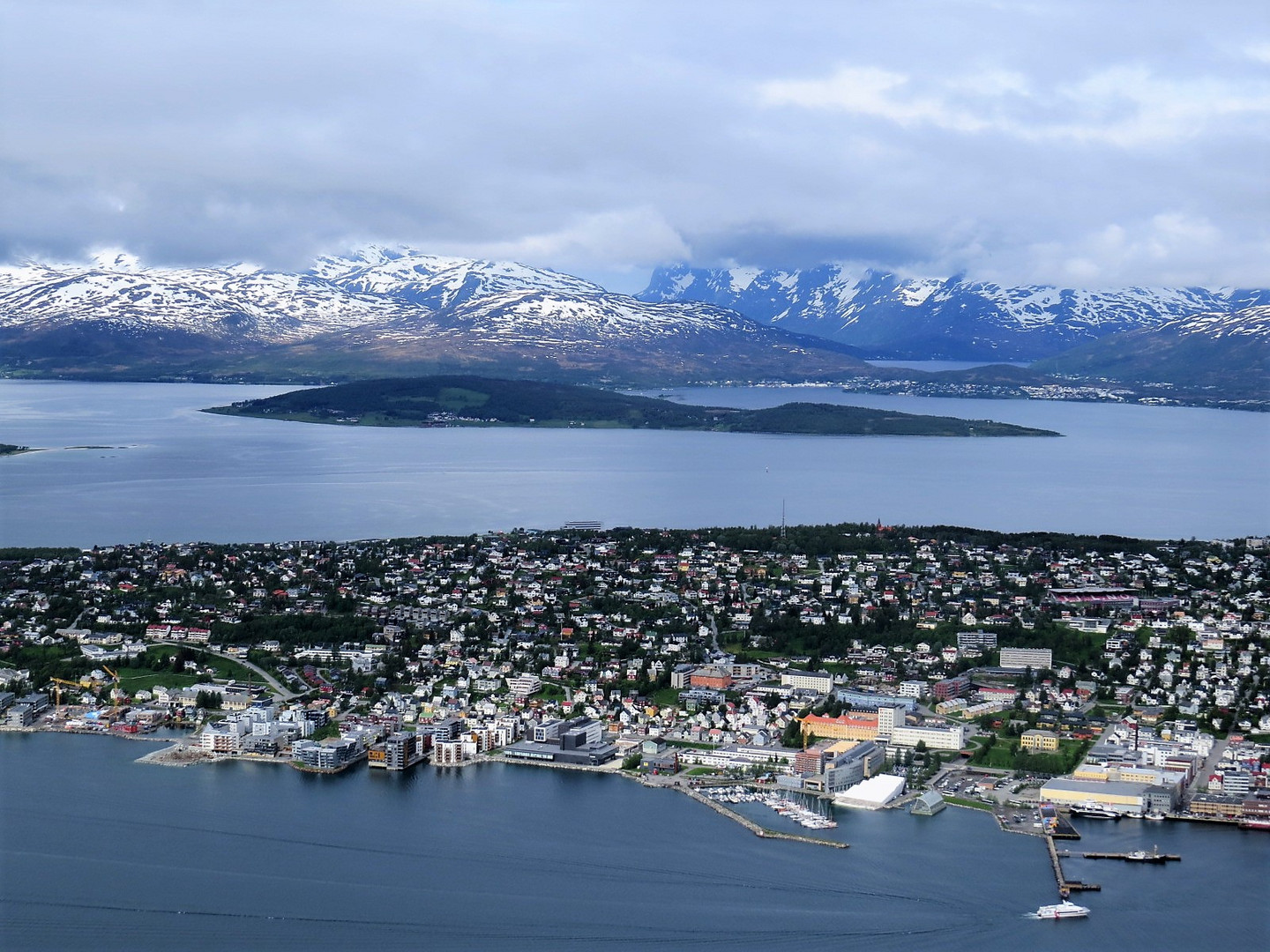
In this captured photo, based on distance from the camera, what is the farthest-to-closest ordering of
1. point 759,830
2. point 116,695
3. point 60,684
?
point 60,684 < point 116,695 < point 759,830

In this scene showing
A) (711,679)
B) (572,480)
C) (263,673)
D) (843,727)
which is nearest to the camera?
(843,727)

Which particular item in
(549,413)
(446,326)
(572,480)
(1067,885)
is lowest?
(1067,885)

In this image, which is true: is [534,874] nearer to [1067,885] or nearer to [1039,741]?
[1067,885]

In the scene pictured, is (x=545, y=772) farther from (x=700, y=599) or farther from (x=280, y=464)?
(x=280, y=464)

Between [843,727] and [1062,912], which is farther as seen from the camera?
[843,727]

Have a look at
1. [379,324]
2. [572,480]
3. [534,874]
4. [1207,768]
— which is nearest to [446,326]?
[379,324]

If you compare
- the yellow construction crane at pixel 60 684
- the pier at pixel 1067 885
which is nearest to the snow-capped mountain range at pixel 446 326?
the yellow construction crane at pixel 60 684
